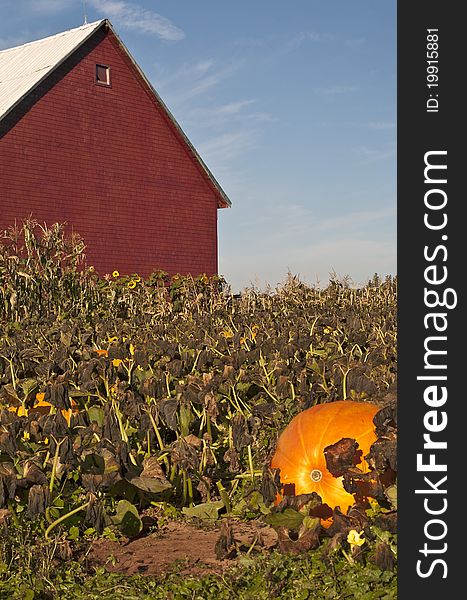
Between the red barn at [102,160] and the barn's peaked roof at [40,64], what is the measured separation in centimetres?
5

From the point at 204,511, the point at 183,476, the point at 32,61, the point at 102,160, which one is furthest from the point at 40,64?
the point at 204,511

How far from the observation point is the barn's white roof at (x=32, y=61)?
71.6 feet

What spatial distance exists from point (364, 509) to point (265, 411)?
126 centimetres

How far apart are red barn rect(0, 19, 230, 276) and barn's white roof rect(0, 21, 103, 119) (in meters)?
0.05

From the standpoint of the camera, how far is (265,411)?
4.78 meters

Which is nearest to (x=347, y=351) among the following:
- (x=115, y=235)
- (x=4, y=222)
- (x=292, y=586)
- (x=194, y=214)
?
(x=292, y=586)

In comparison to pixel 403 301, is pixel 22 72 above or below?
above

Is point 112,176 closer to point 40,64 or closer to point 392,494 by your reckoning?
point 40,64

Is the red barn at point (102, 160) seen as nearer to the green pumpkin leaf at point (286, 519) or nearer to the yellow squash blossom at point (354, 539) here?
the green pumpkin leaf at point (286, 519)

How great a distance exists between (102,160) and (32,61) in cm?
327

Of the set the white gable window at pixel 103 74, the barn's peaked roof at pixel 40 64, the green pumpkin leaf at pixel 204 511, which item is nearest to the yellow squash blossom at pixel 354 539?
the green pumpkin leaf at pixel 204 511

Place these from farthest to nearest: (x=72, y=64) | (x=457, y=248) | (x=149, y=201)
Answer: (x=149, y=201) < (x=72, y=64) < (x=457, y=248)

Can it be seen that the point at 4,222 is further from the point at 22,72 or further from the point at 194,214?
the point at 194,214

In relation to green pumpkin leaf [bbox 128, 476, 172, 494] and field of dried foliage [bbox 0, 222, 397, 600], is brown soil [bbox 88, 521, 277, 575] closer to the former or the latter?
field of dried foliage [bbox 0, 222, 397, 600]
